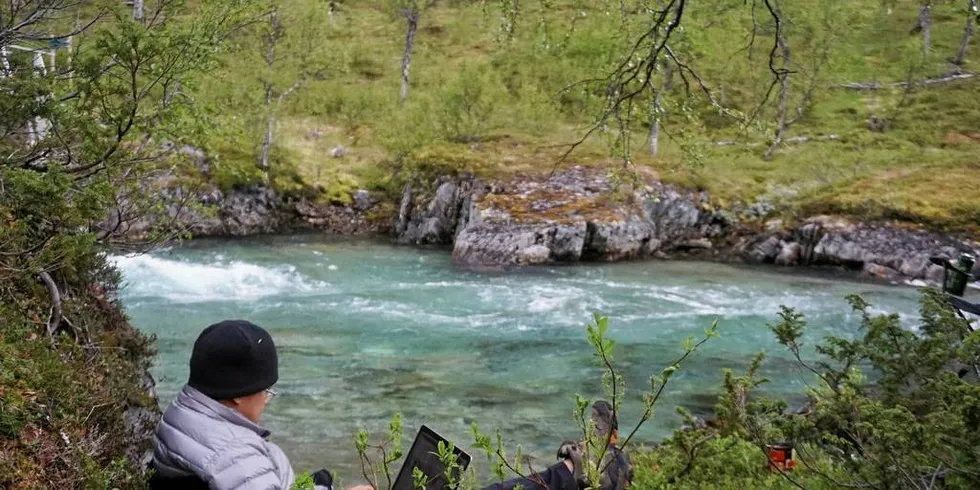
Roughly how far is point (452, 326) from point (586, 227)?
27.2ft

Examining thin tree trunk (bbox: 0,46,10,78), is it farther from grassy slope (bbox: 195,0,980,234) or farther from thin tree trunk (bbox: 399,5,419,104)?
thin tree trunk (bbox: 399,5,419,104)

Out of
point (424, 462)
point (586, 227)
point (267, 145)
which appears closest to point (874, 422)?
point (424, 462)

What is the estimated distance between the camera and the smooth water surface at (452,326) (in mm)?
9914

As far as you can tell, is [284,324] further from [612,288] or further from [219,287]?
[612,288]

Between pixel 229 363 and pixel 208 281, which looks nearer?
pixel 229 363

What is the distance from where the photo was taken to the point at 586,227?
21969 mm

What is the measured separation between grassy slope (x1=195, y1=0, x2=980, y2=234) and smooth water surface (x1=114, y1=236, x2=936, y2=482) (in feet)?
11.8

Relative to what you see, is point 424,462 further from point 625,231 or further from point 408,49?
point 408,49

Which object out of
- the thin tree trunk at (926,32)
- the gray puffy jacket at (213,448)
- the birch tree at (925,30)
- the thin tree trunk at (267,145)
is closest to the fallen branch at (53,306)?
the gray puffy jacket at (213,448)

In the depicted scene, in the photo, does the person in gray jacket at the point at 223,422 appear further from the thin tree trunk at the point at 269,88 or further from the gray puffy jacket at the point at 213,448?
the thin tree trunk at the point at 269,88

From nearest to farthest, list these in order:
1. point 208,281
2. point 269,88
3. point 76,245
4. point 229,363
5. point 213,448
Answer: point 213,448 < point 229,363 < point 76,245 < point 208,281 < point 269,88

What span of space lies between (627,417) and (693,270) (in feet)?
37.4

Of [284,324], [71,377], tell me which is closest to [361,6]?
[284,324]

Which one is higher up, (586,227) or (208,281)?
(586,227)
